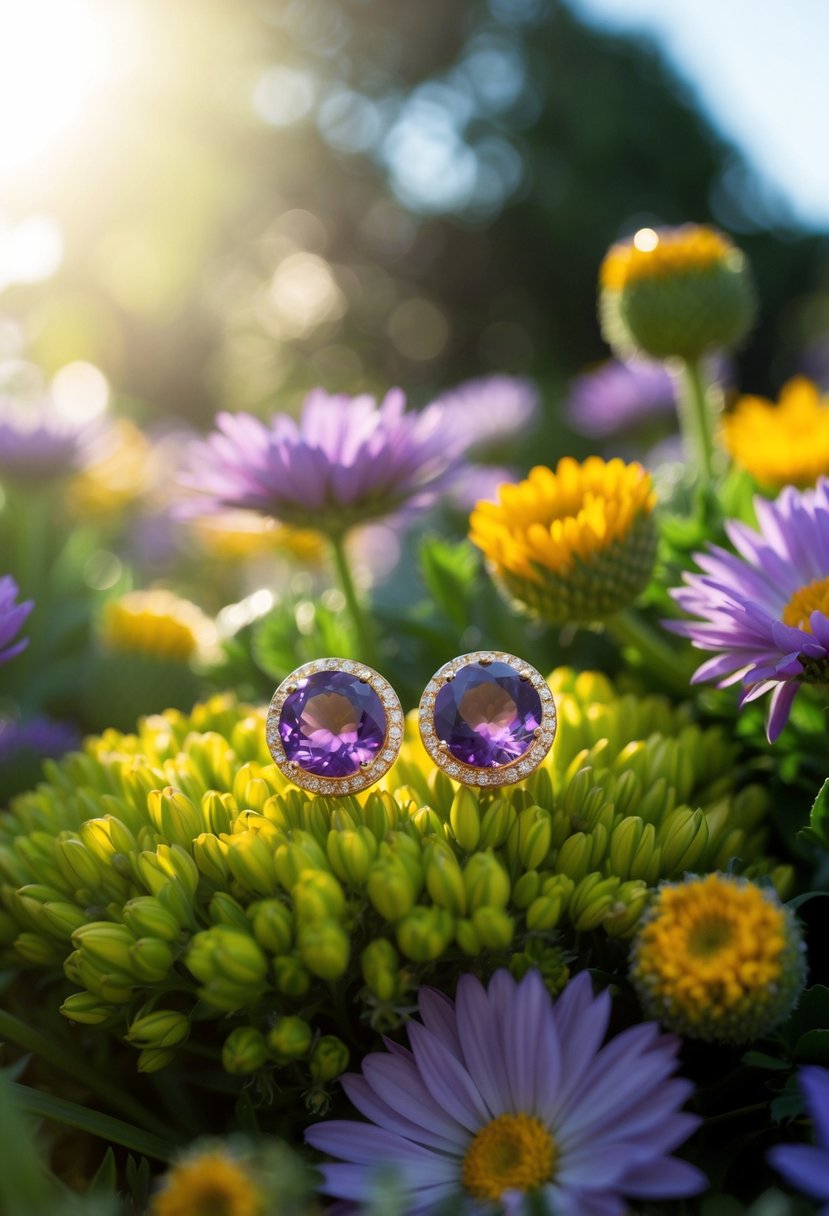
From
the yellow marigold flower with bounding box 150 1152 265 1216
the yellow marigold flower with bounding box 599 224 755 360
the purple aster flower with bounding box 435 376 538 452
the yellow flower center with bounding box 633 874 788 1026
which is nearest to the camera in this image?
the yellow marigold flower with bounding box 150 1152 265 1216

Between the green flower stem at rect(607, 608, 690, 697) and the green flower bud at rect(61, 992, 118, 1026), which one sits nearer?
the green flower bud at rect(61, 992, 118, 1026)

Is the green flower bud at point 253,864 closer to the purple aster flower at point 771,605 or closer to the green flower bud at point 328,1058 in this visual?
the green flower bud at point 328,1058

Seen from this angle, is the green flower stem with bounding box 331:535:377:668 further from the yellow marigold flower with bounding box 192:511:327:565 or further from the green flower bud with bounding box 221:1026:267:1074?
the green flower bud with bounding box 221:1026:267:1074

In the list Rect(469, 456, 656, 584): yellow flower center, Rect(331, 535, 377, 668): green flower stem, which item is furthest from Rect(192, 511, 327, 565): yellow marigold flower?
Rect(469, 456, 656, 584): yellow flower center

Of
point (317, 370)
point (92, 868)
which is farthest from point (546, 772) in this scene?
point (317, 370)

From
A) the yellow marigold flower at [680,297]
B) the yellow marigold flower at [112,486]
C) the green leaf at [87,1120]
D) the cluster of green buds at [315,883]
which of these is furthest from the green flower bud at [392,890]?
the yellow marigold flower at [112,486]

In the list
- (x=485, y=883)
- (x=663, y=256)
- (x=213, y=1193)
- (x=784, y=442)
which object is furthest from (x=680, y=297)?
(x=213, y=1193)
